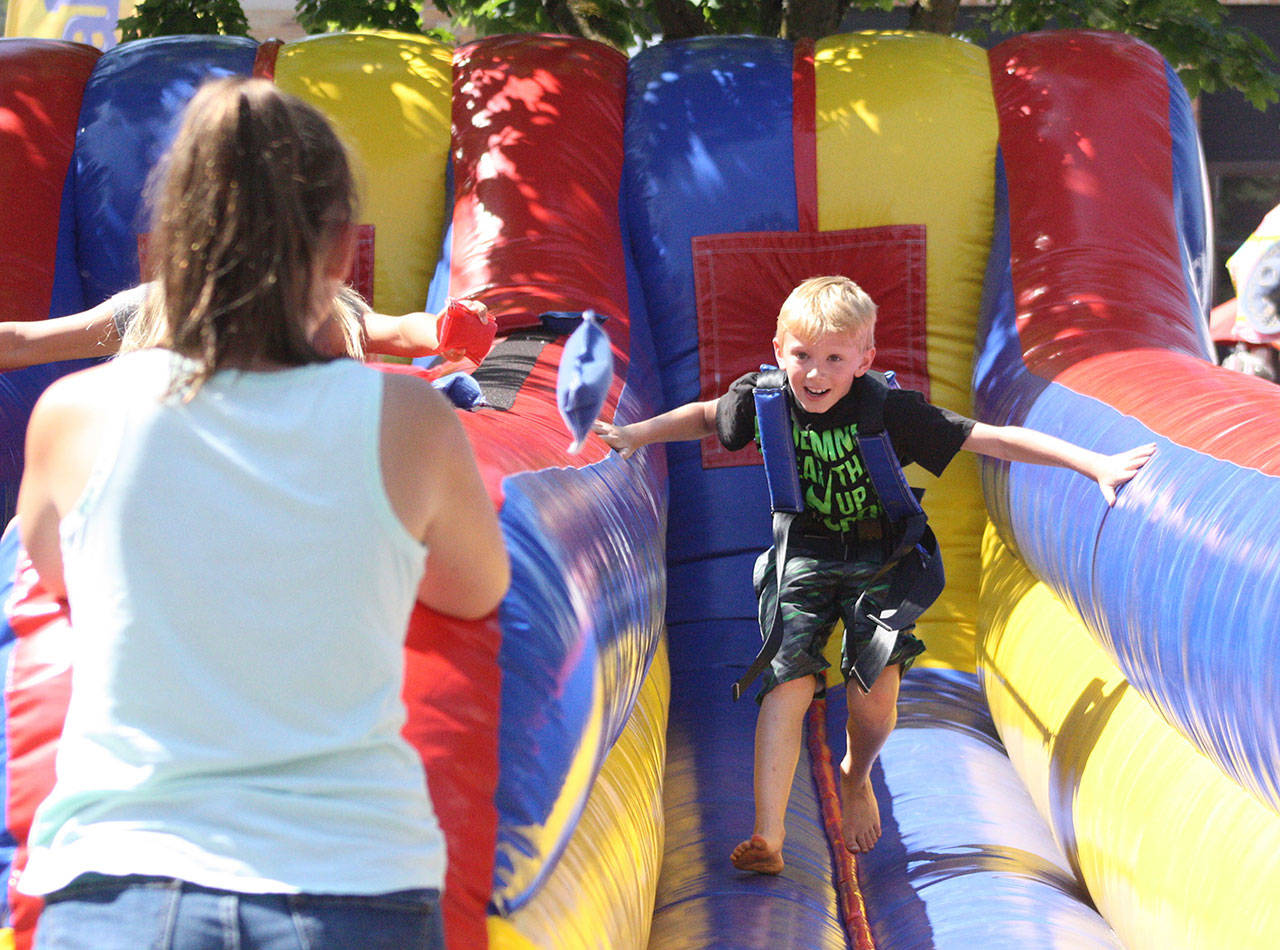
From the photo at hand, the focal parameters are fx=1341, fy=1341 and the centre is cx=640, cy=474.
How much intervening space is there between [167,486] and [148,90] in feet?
8.78

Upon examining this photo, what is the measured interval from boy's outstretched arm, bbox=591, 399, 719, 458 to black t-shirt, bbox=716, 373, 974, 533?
0.12 ft

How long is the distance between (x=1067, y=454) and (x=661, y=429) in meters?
0.72

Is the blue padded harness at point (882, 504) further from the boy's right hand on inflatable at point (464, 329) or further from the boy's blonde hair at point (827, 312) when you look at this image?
the boy's right hand on inflatable at point (464, 329)

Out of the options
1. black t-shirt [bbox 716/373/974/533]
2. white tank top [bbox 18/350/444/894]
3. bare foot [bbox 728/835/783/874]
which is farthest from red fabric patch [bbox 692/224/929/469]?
white tank top [bbox 18/350/444/894]

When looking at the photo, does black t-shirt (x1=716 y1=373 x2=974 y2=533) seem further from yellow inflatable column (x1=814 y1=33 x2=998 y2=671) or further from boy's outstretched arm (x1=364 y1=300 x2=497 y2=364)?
yellow inflatable column (x1=814 y1=33 x2=998 y2=671)

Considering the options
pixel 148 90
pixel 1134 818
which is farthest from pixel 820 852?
pixel 148 90

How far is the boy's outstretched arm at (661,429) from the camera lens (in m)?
2.40

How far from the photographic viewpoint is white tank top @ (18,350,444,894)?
102cm

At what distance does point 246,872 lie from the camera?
3.24 feet

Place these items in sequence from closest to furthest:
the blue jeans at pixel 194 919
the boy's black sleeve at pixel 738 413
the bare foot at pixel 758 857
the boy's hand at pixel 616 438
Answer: the blue jeans at pixel 194 919 < the bare foot at pixel 758 857 < the boy's hand at pixel 616 438 < the boy's black sleeve at pixel 738 413

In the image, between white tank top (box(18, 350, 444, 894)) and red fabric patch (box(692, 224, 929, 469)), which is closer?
white tank top (box(18, 350, 444, 894))

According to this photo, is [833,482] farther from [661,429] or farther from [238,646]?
[238,646]

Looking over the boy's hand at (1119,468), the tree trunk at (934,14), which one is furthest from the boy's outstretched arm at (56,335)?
the tree trunk at (934,14)

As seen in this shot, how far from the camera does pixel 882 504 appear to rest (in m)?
2.45
